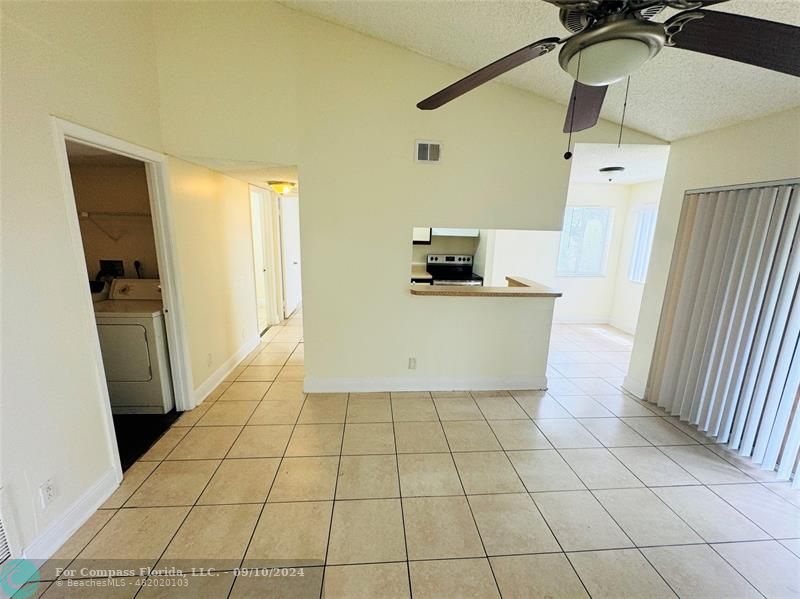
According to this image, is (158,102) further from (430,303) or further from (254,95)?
(430,303)

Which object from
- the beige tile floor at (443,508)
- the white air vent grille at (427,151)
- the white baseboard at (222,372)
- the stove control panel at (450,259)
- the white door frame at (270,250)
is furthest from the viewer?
the stove control panel at (450,259)

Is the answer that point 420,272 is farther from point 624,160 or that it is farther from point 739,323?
point 739,323

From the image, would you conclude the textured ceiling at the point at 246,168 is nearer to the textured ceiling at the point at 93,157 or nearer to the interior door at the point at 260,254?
the textured ceiling at the point at 93,157

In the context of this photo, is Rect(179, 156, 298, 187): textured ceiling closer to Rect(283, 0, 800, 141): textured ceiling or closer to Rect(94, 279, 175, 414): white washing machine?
Rect(283, 0, 800, 141): textured ceiling

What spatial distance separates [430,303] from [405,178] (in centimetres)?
113

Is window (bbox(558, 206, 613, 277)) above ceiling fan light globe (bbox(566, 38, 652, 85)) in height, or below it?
below

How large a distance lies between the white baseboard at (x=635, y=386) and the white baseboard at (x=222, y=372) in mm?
4168

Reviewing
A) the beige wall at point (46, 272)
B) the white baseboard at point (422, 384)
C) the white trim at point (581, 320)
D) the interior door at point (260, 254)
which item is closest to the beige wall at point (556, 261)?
the white trim at point (581, 320)

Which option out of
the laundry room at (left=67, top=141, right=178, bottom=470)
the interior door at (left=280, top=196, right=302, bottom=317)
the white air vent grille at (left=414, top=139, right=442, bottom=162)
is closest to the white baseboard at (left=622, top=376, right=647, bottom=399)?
the white air vent grille at (left=414, top=139, right=442, bottom=162)

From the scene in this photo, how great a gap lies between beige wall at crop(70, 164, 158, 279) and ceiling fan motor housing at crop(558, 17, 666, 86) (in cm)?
339

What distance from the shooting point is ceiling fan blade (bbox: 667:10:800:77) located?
36.4 inches

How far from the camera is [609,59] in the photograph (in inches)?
40.0

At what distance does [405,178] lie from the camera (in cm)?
285

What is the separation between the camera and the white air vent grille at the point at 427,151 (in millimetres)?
2801
